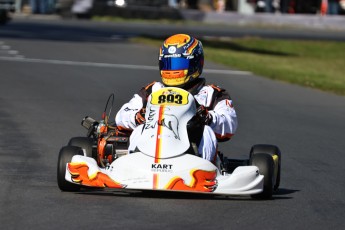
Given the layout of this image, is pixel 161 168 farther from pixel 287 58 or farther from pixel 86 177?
pixel 287 58

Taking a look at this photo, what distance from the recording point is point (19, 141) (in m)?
11.2

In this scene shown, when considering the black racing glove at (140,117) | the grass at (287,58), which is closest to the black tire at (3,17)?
the grass at (287,58)

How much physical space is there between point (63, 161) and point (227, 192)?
1.20 meters

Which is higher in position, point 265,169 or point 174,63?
point 174,63

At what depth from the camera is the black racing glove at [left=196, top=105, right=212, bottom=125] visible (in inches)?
320

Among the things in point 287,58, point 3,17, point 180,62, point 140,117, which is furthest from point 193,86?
point 3,17

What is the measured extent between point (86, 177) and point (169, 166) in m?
0.58

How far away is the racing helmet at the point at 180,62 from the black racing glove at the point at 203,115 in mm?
355

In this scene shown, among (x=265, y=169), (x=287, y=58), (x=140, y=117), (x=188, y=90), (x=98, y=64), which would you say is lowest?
(x=287, y=58)

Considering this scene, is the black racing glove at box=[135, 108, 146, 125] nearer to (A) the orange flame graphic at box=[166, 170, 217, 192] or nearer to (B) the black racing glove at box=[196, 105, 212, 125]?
(B) the black racing glove at box=[196, 105, 212, 125]

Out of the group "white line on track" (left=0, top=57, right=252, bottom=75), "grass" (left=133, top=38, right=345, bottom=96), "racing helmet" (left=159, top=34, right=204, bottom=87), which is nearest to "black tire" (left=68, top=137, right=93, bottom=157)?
"racing helmet" (left=159, top=34, right=204, bottom=87)

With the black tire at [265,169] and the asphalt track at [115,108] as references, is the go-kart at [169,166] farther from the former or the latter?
the asphalt track at [115,108]

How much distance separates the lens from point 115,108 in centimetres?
1525

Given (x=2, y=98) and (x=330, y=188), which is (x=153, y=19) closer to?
(x=2, y=98)
